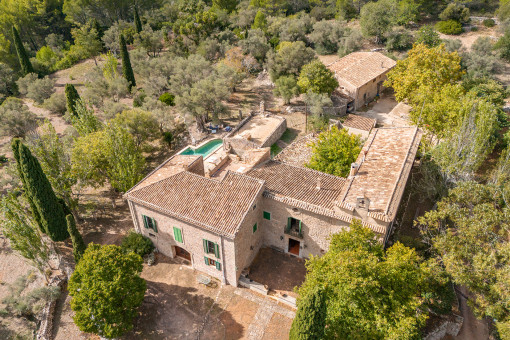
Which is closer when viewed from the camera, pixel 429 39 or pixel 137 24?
pixel 429 39

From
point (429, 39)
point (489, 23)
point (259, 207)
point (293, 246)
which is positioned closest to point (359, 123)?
point (293, 246)

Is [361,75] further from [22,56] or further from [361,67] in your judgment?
[22,56]

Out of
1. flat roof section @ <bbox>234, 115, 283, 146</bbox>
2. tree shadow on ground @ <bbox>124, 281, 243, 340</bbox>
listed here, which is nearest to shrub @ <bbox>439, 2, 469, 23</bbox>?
flat roof section @ <bbox>234, 115, 283, 146</bbox>

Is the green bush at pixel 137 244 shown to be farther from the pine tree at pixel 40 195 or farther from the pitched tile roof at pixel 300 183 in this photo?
the pitched tile roof at pixel 300 183

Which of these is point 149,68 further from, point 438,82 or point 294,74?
point 438,82

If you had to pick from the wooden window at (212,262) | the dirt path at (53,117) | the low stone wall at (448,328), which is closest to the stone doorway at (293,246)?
the wooden window at (212,262)

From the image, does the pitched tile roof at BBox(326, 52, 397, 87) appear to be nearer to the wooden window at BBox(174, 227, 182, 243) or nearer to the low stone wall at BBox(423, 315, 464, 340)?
the low stone wall at BBox(423, 315, 464, 340)
